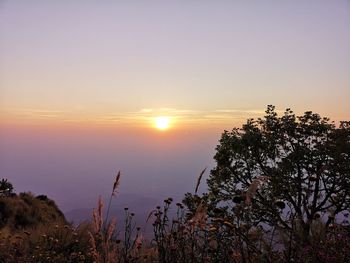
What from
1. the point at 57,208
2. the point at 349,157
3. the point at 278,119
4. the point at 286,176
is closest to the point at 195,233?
the point at 286,176

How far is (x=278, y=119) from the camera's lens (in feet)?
53.0

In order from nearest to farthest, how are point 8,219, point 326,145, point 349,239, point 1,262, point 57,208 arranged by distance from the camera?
point 349,239, point 1,262, point 8,219, point 326,145, point 57,208

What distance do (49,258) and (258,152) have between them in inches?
459

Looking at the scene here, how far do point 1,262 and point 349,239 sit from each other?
4.71 meters

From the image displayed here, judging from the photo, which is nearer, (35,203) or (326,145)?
(326,145)

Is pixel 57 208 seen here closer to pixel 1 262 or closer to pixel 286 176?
pixel 286 176

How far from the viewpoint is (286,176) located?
14141 mm

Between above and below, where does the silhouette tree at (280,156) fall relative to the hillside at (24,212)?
above

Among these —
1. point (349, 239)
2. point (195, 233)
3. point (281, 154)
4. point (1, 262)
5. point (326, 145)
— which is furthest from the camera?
point (281, 154)

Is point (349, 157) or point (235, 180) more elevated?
point (349, 157)

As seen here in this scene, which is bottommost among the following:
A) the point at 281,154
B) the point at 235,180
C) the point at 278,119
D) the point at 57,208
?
the point at 57,208

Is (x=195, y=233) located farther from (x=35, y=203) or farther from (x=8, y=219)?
(x=35, y=203)

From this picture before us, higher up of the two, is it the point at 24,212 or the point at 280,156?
the point at 280,156

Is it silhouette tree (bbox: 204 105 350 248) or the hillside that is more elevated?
silhouette tree (bbox: 204 105 350 248)
